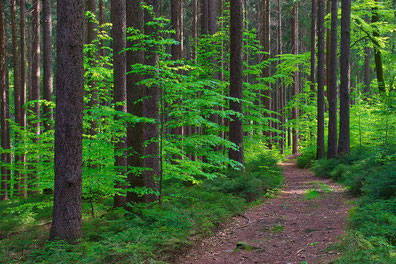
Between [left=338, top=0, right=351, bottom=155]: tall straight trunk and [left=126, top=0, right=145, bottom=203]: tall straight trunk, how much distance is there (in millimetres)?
10548

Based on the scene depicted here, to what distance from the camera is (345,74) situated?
14766 mm

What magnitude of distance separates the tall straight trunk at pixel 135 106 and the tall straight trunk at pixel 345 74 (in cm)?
1055

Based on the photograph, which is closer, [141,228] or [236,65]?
[141,228]

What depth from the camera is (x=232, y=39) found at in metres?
11.4

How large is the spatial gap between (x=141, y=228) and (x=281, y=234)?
299 centimetres

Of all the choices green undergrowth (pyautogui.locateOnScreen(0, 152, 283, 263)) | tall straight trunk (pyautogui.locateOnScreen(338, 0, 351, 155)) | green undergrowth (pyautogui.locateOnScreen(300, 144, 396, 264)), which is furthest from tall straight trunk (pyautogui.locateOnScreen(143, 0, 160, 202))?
tall straight trunk (pyautogui.locateOnScreen(338, 0, 351, 155))

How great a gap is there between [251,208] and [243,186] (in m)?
1.07

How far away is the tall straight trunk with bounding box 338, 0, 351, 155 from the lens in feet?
47.1

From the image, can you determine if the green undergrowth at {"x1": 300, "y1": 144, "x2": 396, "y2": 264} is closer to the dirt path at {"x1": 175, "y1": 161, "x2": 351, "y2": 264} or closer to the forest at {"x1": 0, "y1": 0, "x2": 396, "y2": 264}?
the forest at {"x1": 0, "y1": 0, "x2": 396, "y2": 264}

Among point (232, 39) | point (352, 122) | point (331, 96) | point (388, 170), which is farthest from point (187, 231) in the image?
point (352, 122)

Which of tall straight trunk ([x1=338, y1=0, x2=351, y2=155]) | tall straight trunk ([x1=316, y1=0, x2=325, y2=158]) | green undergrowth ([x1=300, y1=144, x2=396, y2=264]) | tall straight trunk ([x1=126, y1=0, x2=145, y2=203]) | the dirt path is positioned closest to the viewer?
green undergrowth ([x1=300, y1=144, x2=396, y2=264])

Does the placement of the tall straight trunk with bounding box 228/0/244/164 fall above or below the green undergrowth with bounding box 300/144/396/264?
above

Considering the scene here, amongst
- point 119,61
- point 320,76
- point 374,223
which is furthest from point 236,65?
point 320,76

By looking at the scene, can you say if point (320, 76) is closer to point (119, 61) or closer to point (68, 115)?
point (119, 61)
